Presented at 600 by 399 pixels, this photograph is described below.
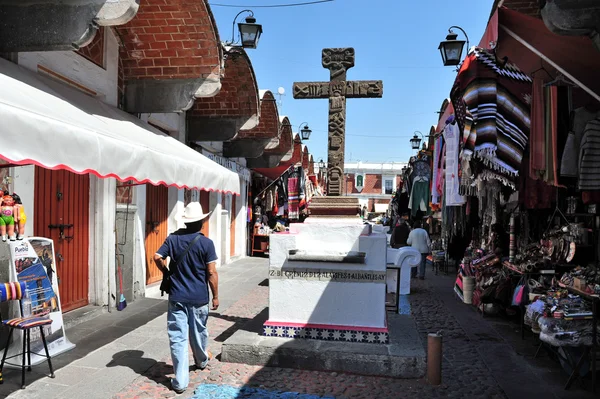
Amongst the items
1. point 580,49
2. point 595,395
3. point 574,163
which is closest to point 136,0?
point 580,49

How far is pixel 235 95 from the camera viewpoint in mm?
9828

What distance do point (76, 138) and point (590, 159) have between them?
499 cm

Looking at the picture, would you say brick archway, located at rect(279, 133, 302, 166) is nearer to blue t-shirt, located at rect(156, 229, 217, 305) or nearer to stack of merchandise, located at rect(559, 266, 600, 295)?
stack of merchandise, located at rect(559, 266, 600, 295)

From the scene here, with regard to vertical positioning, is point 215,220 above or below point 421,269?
above

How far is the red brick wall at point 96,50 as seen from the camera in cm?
654

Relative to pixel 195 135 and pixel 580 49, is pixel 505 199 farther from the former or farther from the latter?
pixel 195 135

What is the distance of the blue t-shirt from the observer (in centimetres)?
430

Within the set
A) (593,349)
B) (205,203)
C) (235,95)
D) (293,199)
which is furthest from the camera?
(293,199)

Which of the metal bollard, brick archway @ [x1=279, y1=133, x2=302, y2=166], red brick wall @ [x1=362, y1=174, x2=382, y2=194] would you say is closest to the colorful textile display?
the metal bollard

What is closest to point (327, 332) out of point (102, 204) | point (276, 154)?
point (102, 204)

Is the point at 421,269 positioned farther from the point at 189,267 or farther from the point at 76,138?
the point at 76,138

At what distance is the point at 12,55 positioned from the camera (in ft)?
16.7

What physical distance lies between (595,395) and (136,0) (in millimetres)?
5983

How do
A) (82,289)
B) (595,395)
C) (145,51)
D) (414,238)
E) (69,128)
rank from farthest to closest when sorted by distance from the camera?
1. (414,238)
2. (145,51)
3. (82,289)
4. (595,395)
5. (69,128)
